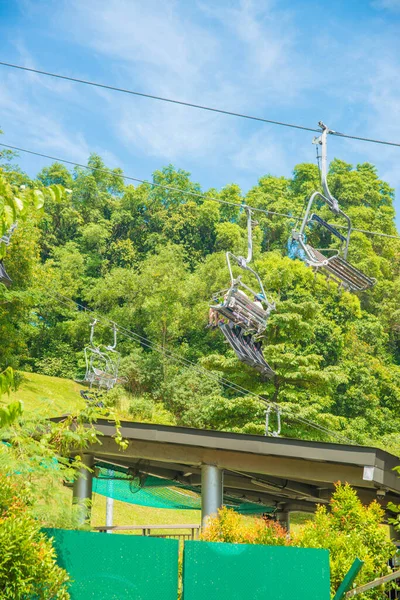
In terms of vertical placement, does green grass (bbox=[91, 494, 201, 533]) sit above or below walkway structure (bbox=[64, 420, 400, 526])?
above

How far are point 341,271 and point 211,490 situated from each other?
310cm

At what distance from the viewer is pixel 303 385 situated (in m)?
32.8

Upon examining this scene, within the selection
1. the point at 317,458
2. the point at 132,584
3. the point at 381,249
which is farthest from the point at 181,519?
the point at 381,249

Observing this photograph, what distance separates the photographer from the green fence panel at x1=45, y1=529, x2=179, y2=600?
190 inches

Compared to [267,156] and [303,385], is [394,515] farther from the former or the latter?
[267,156]

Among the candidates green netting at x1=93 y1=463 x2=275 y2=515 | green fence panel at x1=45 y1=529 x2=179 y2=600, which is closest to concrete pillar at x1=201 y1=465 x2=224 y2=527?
green netting at x1=93 y1=463 x2=275 y2=515

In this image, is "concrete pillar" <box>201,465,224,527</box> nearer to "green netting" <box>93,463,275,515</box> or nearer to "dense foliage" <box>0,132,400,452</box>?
"green netting" <box>93,463,275,515</box>

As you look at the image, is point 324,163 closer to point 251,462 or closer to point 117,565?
point 251,462

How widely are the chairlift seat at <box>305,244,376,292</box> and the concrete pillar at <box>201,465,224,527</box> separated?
276 centimetres

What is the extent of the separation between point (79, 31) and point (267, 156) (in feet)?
194

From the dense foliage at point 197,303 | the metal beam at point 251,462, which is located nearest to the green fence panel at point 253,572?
the metal beam at point 251,462

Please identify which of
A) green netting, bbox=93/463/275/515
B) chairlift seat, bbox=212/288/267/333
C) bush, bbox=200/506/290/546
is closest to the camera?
bush, bbox=200/506/290/546

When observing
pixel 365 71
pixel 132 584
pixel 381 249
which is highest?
pixel 381 249

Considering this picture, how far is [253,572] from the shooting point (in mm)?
5707
